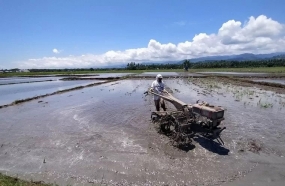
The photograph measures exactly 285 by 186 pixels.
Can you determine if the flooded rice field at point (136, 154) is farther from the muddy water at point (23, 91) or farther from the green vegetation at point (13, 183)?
the muddy water at point (23, 91)

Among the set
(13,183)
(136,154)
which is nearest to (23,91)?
(136,154)

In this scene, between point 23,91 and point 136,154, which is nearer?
point 136,154

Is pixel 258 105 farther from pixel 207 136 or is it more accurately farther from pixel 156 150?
pixel 156 150

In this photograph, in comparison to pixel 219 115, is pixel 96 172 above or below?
below

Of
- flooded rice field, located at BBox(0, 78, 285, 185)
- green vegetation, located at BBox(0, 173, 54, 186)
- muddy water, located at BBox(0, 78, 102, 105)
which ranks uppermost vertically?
green vegetation, located at BBox(0, 173, 54, 186)

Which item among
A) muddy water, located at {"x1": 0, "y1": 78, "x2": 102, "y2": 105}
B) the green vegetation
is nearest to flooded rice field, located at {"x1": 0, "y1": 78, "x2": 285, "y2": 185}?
the green vegetation

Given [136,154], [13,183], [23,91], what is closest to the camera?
[13,183]

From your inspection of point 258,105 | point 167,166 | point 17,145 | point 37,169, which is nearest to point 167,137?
Answer: point 167,166

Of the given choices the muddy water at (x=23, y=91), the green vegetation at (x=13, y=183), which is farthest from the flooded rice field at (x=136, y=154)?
the muddy water at (x=23, y=91)

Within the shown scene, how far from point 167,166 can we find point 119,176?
115 centimetres

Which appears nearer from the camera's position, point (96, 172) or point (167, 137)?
point (96, 172)

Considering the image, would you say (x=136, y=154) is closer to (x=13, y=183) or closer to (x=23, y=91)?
(x=13, y=183)

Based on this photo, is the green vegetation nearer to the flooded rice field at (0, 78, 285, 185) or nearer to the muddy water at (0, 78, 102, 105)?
the flooded rice field at (0, 78, 285, 185)

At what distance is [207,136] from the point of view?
6973 mm
